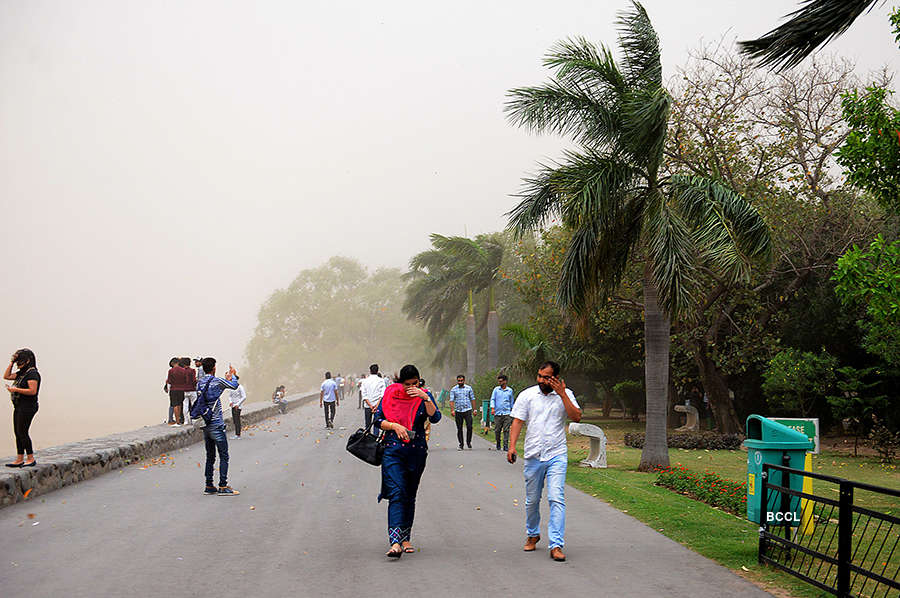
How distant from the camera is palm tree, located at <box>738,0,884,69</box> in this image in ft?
27.5

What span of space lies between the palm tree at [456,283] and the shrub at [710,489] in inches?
979

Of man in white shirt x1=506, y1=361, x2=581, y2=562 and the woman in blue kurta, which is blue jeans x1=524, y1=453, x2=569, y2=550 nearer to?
man in white shirt x1=506, y1=361, x2=581, y2=562

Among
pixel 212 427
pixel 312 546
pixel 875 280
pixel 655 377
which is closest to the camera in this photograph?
pixel 312 546

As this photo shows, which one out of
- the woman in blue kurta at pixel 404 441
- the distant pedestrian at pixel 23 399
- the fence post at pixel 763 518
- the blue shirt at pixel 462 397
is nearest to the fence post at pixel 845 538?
the fence post at pixel 763 518

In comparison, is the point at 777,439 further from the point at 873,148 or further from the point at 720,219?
the point at 720,219

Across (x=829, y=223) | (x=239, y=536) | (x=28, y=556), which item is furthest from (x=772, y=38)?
(x=829, y=223)

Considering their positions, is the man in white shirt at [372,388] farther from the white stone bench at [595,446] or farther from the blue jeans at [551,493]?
the blue jeans at [551,493]

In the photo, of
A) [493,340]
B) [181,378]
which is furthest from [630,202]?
[493,340]

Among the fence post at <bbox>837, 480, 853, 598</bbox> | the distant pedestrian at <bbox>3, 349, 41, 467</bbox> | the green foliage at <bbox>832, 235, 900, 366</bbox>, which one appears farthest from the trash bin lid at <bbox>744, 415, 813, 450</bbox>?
the distant pedestrian at <bbox>3, 349, 41, 467</bbox>

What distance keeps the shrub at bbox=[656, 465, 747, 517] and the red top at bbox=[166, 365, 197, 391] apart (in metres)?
14.7

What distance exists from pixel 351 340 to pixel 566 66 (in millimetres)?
97898

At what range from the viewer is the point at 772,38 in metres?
8.46

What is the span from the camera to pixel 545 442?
845 cm

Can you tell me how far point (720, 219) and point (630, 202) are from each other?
2.15 m
